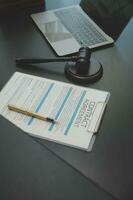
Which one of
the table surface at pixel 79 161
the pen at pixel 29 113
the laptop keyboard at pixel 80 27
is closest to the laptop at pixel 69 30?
the laptop keyboard at pixel 80 27

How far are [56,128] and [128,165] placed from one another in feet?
0.68

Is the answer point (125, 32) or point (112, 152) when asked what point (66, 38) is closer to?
point (125, 32)

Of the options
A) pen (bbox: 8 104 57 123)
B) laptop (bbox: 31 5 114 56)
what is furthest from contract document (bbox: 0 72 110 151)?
laptop (bbox: 31 5 114 56)

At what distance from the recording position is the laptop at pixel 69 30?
104 centimetres

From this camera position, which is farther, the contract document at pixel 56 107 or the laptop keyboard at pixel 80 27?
the laptop keyboard at pixel 80 27

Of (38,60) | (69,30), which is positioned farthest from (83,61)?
(69,30)

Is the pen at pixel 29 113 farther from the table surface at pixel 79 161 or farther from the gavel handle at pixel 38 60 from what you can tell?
the gavel handle at pixel 38 60

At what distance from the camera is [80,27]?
1.13 metres

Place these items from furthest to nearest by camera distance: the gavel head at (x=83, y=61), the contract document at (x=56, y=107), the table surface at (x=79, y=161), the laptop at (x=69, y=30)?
the laptop at (x=69, y=30) < the gavel head at (x=83, y=61) < the contract document at (x=56, y=107) < the table surface at (x=79, y=161)

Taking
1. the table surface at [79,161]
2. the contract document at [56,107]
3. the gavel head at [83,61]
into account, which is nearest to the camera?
the table surface at [79,161]

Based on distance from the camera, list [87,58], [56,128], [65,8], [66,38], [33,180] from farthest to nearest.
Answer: [65,8]
[66,38]
[87,58]
[56,128]
[33,180]

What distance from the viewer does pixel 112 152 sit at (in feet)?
2.36

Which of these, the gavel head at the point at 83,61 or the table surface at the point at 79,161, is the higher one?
the gavel head at the point at 83,61

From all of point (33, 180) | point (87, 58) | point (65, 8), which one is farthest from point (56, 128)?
point (65, 8)
